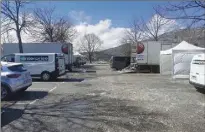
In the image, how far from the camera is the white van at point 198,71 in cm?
1117

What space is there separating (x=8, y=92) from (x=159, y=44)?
20.2 m

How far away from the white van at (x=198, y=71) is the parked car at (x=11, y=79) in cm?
748

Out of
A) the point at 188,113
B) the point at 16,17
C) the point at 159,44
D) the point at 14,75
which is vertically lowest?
the point at 188,113

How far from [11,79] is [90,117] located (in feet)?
15.3

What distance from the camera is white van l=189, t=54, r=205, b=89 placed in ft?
36.7

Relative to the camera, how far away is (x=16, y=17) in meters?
27.5

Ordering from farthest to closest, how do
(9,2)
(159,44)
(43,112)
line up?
(159,44)
(9,2)
(43,112)

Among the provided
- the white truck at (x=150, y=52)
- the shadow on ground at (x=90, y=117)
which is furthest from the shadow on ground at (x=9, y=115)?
the white truck at (x=150, y=52)

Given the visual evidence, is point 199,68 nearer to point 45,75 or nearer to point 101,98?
point 101,98

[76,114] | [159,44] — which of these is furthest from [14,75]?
[159,44]

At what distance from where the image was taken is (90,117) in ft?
23.7

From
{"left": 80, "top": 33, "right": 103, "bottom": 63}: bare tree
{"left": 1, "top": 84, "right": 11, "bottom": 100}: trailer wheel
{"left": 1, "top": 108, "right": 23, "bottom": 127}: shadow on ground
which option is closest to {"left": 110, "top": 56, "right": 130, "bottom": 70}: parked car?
{"left": 1, "top": 84, "right": 11, "bottom": 100}: trailer wheel

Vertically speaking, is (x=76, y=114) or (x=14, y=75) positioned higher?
(x=14, y=75)

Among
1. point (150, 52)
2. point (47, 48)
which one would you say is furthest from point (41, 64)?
point (150, 52)
